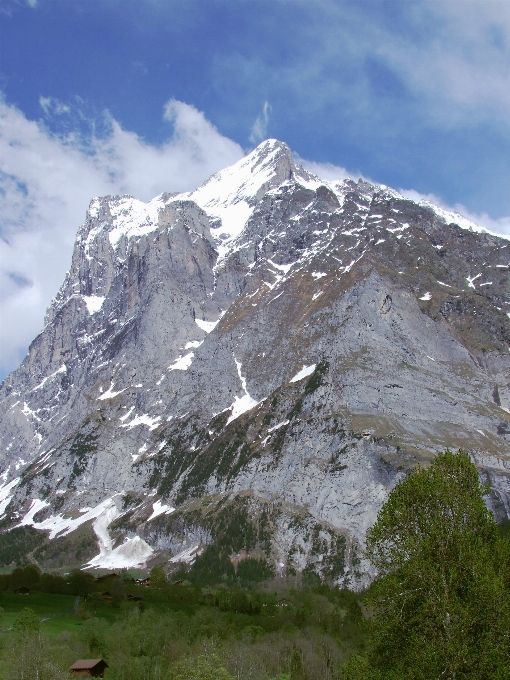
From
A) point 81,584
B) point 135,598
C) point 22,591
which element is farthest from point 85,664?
point 81,584

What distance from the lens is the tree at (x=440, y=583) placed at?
26109 millimetres

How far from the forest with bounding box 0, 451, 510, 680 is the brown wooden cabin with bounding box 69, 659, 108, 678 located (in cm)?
88

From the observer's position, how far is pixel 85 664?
220 feet

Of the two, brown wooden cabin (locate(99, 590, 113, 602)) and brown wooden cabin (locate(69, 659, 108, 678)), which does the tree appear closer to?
brown wooden cabin (locate(69, 659, 108, 678))

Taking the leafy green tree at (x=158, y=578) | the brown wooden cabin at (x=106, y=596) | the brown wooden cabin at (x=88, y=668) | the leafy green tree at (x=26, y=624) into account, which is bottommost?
the brown wooden cabin at (x=88, y=668)

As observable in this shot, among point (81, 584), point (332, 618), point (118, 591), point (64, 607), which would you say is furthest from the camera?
point (81, 584)

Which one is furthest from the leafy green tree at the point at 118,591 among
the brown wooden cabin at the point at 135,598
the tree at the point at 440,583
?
the tree at the point at 440,583

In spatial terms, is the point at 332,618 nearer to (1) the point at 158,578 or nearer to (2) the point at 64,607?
(2) the point at 64,607

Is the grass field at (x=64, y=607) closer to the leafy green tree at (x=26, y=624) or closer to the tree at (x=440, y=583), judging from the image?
the leafy green tree at (x=26, y=624)

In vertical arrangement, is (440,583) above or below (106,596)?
above

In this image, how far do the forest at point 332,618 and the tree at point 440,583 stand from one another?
0.16 feet

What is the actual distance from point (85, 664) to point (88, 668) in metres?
0.96

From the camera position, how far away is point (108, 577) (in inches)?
5595

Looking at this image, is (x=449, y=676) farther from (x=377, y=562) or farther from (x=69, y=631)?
(x=69, y=631)
